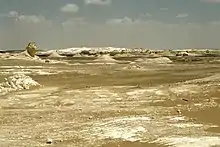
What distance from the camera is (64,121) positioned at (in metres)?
19.2

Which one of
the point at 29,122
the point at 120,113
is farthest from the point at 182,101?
the point at 29,122

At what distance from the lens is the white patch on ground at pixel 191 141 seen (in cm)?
1358

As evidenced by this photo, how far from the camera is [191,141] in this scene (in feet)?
46.1

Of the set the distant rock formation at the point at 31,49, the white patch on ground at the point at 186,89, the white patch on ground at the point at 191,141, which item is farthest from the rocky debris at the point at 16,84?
the distant rock formation at the point at 31,49

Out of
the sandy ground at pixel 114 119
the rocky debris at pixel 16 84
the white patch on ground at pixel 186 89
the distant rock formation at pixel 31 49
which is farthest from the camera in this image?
the distant rock formation at pixel 31 49

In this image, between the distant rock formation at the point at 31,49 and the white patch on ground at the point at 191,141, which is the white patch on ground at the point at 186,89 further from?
the distant rock formation at the point at 31,49

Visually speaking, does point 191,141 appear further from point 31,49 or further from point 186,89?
point 31,49

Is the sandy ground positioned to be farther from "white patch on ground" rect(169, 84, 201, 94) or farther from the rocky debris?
the rocky debris

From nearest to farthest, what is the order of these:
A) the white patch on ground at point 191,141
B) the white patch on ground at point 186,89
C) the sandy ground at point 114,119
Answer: the white patch on ground at point 191,141, the sandy ground at point 114,119, the white patch on ground at point 186,89

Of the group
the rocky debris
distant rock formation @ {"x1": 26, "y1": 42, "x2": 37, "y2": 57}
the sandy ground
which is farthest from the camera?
distant rock formation @ {"x1": 26, "y1": 42, "x2": 37, "y2": 57}

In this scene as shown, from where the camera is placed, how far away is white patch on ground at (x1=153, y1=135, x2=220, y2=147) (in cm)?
1358

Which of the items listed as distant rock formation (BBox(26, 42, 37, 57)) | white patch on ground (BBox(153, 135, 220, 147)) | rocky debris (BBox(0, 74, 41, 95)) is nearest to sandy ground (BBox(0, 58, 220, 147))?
white patch on ground (BBox(153, 135, 220, 147))

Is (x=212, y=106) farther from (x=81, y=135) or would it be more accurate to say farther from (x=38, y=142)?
(x=38, y=142)

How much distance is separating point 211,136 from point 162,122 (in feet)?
11.1
